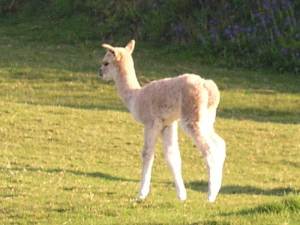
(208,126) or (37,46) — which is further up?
(208,126)

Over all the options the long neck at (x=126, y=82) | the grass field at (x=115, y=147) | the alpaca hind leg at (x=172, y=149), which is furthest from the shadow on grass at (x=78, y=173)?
the alpaca hind leg at (x=172, y=149)

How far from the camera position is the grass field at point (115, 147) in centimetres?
987

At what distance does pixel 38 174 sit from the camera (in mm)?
13062

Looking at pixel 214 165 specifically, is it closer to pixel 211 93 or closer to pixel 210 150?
pixel 210 150

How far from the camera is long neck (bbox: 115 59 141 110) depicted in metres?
11.6

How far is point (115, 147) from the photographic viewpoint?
15.8 metres

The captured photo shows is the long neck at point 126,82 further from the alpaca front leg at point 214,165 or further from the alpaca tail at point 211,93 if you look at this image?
the alpaca front leg at point 214,165

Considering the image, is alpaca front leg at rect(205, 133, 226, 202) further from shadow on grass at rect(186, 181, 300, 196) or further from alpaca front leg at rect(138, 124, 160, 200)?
shadow on grass at rect(186, 181, 300, 196)

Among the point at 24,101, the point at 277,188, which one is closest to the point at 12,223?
the point at 277,188

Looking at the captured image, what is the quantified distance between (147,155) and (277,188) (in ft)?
9.48

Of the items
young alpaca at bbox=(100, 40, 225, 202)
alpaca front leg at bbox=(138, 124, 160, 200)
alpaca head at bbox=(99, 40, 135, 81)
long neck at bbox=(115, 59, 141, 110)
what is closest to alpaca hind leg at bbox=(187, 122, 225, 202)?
young alpaca at bbox=(100, 40, 225, 202)

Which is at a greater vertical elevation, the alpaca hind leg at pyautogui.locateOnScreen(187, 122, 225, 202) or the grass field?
the alpaca hind leg at pyautogui.locateOnScreen(187, 122, 225, 202)

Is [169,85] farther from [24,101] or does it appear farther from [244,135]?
[24,101]

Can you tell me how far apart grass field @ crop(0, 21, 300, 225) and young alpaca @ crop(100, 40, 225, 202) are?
0.42 metres
